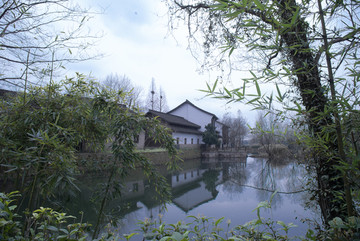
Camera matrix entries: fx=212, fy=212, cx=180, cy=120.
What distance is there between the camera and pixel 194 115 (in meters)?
25.2

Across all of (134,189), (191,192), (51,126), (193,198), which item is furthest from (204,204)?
(51,126)

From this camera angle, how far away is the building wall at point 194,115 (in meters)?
24.7

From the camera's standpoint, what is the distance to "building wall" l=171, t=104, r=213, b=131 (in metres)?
24.7

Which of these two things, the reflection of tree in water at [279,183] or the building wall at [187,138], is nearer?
the reflection of tree in water at [279,183]

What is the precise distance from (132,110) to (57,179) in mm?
817

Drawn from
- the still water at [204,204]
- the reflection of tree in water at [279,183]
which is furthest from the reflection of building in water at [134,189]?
the reflection of tree in water at [279,183]

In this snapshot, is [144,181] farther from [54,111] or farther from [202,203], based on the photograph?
[54,111]

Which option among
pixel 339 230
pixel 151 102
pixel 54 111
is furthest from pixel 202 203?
pixel 151 102

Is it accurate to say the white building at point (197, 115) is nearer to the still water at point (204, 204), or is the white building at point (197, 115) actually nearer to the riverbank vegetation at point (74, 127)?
the still water at point (204, 204)

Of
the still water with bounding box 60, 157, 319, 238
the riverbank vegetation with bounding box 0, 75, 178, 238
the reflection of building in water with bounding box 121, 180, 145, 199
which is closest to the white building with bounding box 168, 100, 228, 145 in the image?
the still water with bounding box 60, 157, 319, 238

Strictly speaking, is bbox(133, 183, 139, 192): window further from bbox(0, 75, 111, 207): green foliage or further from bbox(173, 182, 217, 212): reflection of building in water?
bbox(0, 75, 111, 207): green foliage

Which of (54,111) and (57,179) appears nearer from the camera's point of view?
(57,179)

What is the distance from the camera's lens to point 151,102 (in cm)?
2625

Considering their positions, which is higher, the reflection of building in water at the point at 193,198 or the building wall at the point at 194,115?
the building wall at the point at 194,115
